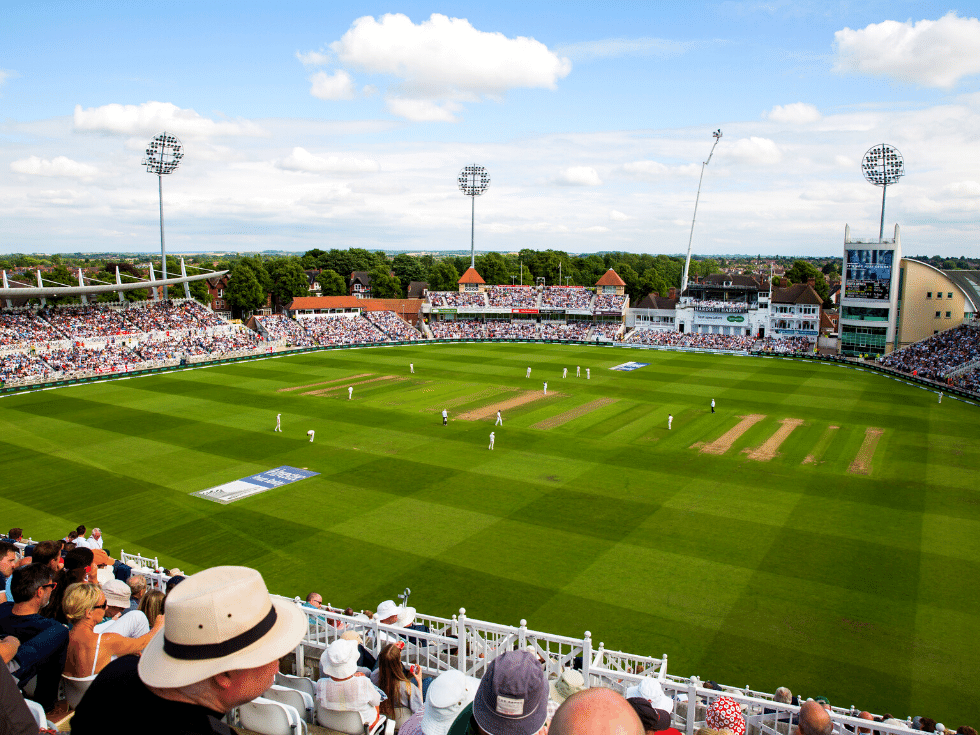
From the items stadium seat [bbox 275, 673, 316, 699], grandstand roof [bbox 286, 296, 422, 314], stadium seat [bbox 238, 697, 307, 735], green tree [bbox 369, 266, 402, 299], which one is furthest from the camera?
green tree [bbox 369, 266, 402, 299]

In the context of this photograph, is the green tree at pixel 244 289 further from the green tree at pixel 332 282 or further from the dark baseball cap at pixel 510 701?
the dark baseball cap at pixel 510 701

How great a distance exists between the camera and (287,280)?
7919 cm

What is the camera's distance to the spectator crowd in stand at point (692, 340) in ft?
191

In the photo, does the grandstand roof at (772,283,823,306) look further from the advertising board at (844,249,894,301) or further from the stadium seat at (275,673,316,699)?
the stadium seat at (275,673,316,699)

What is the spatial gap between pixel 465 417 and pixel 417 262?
287 feet

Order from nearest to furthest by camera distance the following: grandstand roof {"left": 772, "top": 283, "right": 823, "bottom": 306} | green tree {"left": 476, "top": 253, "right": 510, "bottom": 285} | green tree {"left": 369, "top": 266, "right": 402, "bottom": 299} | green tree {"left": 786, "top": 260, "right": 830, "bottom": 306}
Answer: grandstand roof {"left": 772, "top": 283, "right": 823, "bottom": 306} < green tree {"left": 476, "top": 253, "right": 510, "bottom": 285} < green tree {"left": 369, "top": 266, "right": 402, "bottom": 299} < green tree {"left": 786, "top": 260, "right": 830, "bottom": 306}

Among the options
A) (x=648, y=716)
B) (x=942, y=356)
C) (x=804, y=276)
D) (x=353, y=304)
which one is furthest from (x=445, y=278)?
(x=648, y=716)

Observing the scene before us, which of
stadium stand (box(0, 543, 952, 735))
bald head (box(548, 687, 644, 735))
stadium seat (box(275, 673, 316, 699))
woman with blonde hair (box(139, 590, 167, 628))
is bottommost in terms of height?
stadium stand (box(0, 543, 952, 735))

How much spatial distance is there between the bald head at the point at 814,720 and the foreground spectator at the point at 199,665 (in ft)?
14.1

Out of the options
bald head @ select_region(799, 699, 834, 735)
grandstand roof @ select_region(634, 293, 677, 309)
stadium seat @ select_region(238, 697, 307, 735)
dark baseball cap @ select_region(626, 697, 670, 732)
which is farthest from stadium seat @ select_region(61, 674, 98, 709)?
grandstand roof @ select_region(634, 293, 677, 309)

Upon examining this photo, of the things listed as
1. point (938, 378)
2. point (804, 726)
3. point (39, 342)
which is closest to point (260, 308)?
point (39, 342)

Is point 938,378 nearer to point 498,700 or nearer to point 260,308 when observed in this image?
point 498,700

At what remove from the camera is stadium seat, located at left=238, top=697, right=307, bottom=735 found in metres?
5.23

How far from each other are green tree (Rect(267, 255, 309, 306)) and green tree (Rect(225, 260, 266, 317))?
13.5 feet
